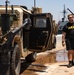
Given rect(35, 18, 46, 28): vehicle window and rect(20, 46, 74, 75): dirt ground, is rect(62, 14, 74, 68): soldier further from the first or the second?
rect(35, 18, 46, 28): vehicle window

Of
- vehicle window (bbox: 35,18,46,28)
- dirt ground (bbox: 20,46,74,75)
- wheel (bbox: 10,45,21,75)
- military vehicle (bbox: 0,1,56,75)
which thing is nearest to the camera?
military vehicle (bbox: 0,1,56,75)

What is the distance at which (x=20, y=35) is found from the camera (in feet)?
28.9

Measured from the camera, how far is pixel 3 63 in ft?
23.5

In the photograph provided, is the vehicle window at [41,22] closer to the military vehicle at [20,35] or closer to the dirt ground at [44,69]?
the military vehicle at [20,35]

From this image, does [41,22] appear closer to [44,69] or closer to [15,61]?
→ [44,69]

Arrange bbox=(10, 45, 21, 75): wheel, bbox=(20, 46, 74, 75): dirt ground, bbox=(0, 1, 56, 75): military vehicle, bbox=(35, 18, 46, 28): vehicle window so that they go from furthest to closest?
bbox=(35, 18, 46, 28): vehicle window < bbox=(20, 46, 74, 75): dirt ground < bbox=(10, 45, 21, 75): wheel < bbox=(0, 1, 56, 75): military vehicle

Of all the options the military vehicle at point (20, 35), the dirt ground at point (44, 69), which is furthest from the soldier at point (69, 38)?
the military vehicle at point (20, 35)

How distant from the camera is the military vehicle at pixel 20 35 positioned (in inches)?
282

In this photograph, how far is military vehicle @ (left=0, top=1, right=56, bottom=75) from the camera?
7160 millimetres

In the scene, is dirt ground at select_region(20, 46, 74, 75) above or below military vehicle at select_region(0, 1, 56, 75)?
below

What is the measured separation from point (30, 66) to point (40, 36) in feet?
3.97

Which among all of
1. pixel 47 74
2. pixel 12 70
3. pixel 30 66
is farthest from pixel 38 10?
pixel 12 70

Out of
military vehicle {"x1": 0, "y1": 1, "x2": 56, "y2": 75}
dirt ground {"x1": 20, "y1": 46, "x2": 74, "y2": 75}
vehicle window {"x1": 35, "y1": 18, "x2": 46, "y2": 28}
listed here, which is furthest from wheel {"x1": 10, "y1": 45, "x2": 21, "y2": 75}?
vehicle window {"x1": 35, "y1": 18, "x2": 46, "y2": 28}

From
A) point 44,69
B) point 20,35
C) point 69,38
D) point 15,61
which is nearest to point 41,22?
point 69,38
